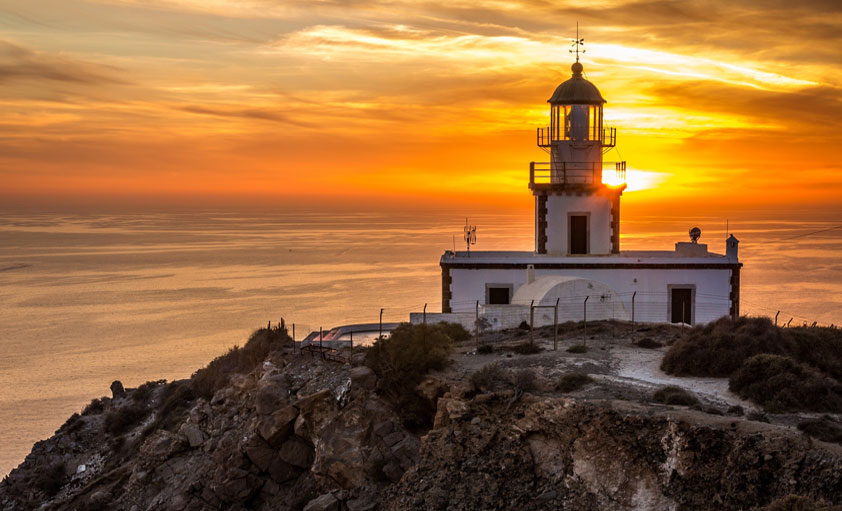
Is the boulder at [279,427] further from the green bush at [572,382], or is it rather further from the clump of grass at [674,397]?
the clump of grass at [674,397]

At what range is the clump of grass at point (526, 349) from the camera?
62.1 feet

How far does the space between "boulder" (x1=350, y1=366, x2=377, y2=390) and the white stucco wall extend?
564 inches

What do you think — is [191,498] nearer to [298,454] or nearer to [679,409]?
[298,454]

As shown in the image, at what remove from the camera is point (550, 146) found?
30.2 metres

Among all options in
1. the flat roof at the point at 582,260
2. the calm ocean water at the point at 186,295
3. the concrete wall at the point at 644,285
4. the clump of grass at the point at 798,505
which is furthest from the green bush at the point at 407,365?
the calm ocean water at the point at 186,295

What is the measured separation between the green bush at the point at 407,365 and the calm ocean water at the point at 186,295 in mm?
17518

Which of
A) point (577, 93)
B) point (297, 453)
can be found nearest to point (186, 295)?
point (577, 93)

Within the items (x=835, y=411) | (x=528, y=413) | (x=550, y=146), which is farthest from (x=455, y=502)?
(x=550, y=146)

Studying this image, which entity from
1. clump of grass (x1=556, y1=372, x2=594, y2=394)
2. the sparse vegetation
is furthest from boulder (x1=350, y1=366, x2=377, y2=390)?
clump of grass (x1=556, y1=372, x2=594, y2=394)

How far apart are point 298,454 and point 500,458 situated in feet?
16.7

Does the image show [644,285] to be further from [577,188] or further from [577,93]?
[577,93]

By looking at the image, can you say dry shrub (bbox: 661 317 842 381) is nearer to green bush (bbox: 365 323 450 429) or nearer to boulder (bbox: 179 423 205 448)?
green bush (bbox: 365 323 450 429)

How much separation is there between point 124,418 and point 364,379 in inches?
429

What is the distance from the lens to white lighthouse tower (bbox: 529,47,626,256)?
29.7 m
